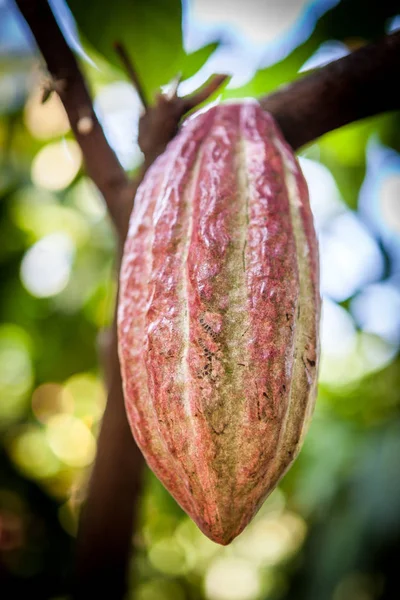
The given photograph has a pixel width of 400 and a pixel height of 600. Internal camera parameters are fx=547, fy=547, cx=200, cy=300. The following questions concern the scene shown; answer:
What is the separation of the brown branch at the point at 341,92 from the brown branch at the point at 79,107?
26 cm

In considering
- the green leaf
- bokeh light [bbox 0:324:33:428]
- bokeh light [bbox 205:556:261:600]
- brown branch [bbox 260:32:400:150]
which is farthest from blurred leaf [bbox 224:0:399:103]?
bokeh light [bbox 205:556:261:600]

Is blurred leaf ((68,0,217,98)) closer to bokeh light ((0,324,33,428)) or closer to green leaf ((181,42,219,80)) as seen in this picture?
green leaf ((181,42,219,80))

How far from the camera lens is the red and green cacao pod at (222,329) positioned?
464 mm

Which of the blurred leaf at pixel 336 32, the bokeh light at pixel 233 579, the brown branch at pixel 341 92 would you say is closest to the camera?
the brown branch at pixel 341 92

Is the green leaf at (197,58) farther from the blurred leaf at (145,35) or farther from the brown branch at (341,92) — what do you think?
the brown branch at (341,92)

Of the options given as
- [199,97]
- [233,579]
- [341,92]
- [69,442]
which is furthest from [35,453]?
[341,92]

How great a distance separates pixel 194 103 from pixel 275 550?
2.38 meters

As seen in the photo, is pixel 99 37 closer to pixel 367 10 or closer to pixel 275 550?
pixel 367 10

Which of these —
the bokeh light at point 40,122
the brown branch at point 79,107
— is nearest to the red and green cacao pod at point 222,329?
the brown branch at point 79,107

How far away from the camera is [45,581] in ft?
5.42

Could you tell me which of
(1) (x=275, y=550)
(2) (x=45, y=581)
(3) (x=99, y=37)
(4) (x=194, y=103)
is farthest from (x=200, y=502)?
(1) (x=275, y=550)

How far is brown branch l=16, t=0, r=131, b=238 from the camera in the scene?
0.82 m

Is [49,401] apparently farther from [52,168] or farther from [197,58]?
[197,58]

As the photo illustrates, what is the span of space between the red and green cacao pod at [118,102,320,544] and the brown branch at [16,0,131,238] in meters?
0.27
